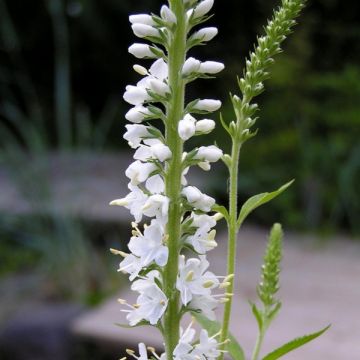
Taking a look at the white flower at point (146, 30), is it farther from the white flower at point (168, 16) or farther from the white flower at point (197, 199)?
the white flower at point (197, 199)

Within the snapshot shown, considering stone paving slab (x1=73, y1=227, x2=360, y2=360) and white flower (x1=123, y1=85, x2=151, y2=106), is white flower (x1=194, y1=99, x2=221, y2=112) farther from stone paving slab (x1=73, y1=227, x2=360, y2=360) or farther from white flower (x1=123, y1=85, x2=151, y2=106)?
stone paving slab (x1=73, y1=227, x2=360, y2=360)

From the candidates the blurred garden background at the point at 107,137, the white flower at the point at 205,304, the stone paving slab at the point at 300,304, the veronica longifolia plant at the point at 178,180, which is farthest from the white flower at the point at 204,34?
the blurred garden background at the point at 107,137

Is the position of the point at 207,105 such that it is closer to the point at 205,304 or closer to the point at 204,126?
the point at 204,126

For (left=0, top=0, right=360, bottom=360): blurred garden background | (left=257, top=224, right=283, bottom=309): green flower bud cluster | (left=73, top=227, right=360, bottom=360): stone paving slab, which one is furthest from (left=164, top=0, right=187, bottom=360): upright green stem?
(left=0, top=0, right=360, bottom=360): blurred garden background

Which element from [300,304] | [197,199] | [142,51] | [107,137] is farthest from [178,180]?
[107,137]

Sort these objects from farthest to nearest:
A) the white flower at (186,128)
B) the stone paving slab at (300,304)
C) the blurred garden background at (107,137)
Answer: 1. the blurred garden background at (107,137)
2. the stone paving slab at (300,304)
3. the white flower at (186,128)

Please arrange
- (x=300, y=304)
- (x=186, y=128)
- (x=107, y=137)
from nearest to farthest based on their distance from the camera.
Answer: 1. (x=186, y=128)
2. (x=300, y=304)
3. (x=107, y=137)
